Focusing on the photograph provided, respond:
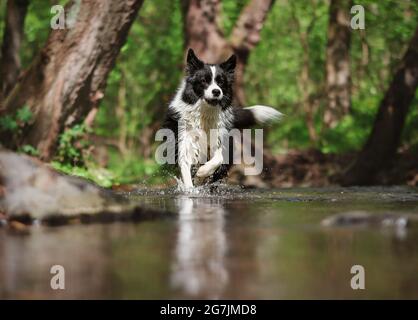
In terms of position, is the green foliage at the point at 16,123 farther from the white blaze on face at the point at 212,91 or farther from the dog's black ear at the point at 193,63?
the white blaze on face at the point at 212,91

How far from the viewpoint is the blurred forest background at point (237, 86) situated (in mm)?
11969

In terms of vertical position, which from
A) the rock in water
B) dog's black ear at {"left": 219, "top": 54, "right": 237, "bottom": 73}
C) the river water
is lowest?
the river water

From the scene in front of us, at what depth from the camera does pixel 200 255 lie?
163 inches

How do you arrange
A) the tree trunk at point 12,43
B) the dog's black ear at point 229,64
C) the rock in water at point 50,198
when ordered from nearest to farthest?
1. the rock in water at point 50,198
2. the dog's black ear at point 229,64
3. the tree trunk at point 12,43

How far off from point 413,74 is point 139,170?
6425 mm

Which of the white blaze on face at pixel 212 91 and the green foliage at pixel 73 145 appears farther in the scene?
the green foliage at pixel 73 145

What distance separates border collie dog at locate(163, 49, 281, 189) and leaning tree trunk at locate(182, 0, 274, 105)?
18.1ft

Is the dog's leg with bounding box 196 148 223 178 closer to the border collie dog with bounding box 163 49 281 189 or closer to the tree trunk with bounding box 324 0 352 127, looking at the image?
the border collie dog with bounding box 163 49 281 189

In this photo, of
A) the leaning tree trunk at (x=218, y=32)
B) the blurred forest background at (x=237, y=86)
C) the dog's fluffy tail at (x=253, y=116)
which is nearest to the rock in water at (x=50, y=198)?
the dog's fluffy tail at (x=253, y=116)

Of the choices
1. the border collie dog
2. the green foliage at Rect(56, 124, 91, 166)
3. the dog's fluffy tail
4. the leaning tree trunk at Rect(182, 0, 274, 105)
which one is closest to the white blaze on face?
the border collie dog

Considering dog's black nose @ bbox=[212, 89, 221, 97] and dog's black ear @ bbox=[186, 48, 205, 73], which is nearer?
dog's black nose @ bbox=[212, 89, 221, 97]

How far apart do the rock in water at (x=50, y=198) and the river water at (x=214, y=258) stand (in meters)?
0.22

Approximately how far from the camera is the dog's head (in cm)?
1028
